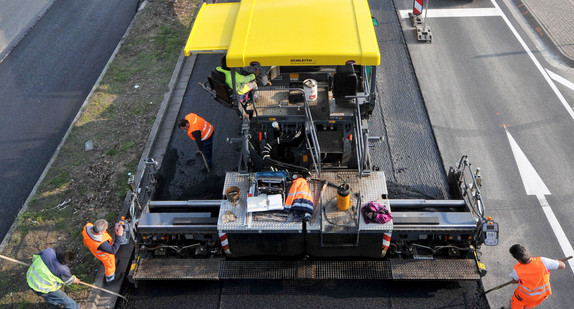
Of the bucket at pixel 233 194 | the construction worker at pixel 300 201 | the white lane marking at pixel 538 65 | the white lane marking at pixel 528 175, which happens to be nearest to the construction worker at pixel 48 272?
the bucket at pixel 233 194

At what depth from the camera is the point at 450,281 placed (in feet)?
23.4

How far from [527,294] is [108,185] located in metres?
7.98

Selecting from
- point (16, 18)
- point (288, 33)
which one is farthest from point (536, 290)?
point (16, 18)

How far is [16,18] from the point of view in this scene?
15.1 m

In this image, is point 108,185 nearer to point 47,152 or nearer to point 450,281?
point 47,152

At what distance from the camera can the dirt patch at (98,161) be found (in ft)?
25.5

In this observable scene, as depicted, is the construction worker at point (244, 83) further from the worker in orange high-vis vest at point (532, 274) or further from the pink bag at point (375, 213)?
the worker in orange high-vis vest at point (532, 274)

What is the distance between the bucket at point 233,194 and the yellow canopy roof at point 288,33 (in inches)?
78.4

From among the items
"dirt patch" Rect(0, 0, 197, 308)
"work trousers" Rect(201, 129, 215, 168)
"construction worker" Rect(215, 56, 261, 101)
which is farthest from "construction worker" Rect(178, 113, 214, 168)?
"dirt patch" Rect(0, 0, 197, 308)

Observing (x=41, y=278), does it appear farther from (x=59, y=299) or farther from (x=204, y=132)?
(x=204, y=132)

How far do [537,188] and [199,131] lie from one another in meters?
6.95

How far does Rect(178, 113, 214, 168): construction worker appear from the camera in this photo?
8.56m

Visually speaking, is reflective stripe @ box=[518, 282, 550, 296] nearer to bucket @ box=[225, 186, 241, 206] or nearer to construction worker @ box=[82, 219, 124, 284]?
bucket @ box=[225, 186, 241, 206]

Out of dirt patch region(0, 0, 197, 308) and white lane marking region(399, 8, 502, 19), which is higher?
white lane marking region(399, 8, 502, 19)
